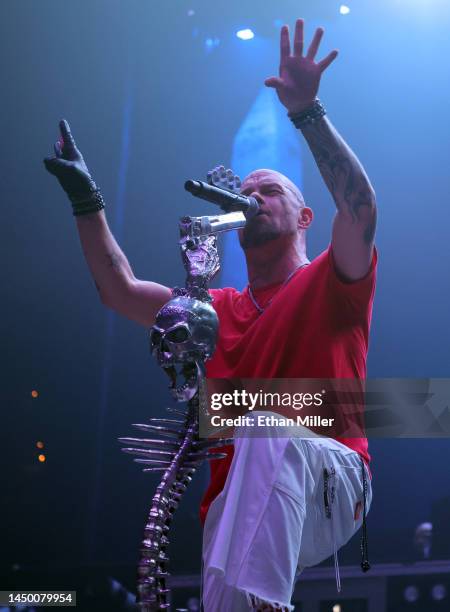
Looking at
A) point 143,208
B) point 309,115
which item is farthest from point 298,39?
point 143,208

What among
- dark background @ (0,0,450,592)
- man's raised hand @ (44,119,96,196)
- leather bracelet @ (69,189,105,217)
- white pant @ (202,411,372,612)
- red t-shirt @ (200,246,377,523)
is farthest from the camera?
dark background @ (0,0,450,592)

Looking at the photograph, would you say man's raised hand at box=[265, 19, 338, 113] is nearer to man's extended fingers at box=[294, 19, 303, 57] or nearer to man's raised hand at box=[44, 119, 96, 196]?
man's extended fingers at box=[294, 19, 303, 57]

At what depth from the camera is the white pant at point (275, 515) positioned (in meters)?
1.39

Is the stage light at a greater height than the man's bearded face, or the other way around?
the stage light

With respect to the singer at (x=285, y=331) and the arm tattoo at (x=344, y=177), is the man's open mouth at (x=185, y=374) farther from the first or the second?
the arm tattoo at (x=344, y=177)

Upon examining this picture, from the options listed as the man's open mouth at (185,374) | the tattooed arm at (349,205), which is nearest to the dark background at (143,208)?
the tattooed arm at (349,205)

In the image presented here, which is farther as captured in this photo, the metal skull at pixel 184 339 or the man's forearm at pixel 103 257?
the man's forearm at pixel 103 257

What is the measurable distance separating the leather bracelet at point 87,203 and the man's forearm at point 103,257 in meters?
0.02

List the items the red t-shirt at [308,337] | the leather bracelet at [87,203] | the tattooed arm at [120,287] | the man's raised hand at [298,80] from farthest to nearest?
1. the tattooed arm at [120,287]
2. the leather bracelet at [87,203]
3. the red t-shirt at [308,337]
4. the man's raised hand at [298,80]

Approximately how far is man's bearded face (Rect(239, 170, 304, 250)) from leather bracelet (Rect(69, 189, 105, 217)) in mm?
460

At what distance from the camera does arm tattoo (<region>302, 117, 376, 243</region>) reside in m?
1.94

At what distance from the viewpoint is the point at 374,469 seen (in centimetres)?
335

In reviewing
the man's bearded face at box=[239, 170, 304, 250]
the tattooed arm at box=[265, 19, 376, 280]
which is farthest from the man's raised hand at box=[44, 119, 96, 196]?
the tattooed arm at box=[265, 19, 376, 280]

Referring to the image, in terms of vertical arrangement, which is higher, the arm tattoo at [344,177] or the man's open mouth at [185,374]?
the arm tattoo at [344,177]
